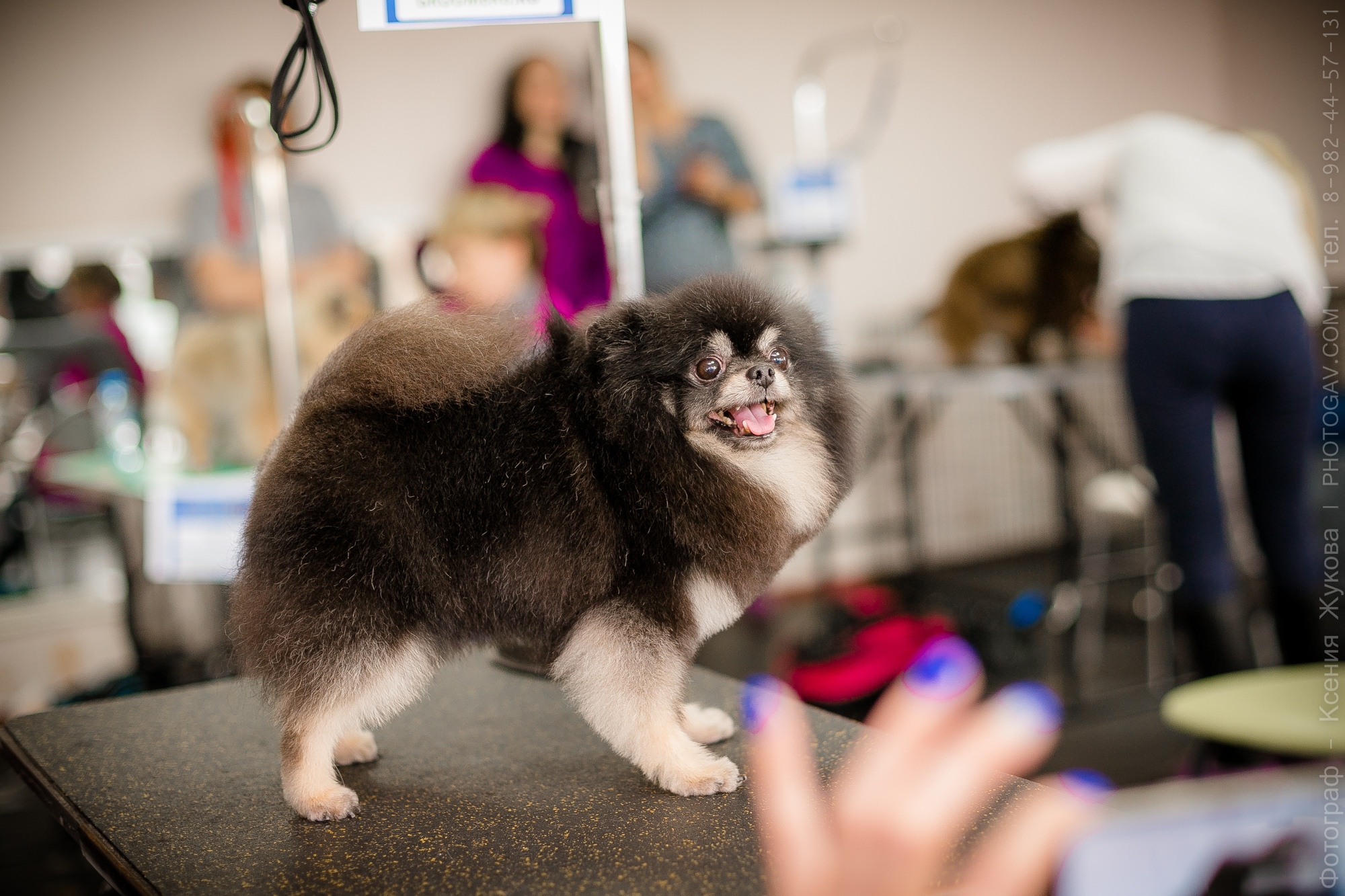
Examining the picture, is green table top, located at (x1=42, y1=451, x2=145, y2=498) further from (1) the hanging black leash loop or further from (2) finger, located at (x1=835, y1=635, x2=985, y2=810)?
(2) finger, located at (x1=835, y1=635, x2=985, y2=810)

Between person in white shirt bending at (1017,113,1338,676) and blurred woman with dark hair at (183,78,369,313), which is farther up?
blurred woman with dark hair at (183,78,369,313)

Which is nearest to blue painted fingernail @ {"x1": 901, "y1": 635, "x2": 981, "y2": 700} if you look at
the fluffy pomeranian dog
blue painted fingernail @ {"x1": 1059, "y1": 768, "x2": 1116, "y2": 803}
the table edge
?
blue painted fingernail @ {"x1": 1059, "y1": 768, "x2": 1116, "y2": 803}

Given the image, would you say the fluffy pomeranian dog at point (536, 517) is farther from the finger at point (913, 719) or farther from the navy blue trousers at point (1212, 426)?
the navy blue trousers at point (1212, 426)

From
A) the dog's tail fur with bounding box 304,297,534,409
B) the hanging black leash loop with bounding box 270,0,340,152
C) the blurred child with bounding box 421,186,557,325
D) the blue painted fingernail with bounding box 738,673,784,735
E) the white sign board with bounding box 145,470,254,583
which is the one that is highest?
the hanging black leash loop with bounding box 270,0,340,152

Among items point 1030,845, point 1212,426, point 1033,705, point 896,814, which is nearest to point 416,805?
point 896,814

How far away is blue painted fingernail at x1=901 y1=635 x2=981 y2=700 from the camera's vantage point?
2832 millimetres

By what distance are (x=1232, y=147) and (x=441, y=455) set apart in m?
2.10

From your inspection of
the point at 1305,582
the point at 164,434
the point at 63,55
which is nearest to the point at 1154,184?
the point at 1305,582

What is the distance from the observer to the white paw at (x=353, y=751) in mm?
1350

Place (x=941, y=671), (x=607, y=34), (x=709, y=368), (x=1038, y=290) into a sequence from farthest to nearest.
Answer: (x=1038, y=290) → (x=941, y=671) → (x=607, y=34) → (x=709, y=368)

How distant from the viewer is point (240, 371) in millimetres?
3066

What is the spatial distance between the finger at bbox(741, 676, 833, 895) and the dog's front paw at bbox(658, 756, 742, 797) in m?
0.03

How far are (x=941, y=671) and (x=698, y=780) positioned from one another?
1.91m

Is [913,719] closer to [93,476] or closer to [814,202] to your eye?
[93,476]
